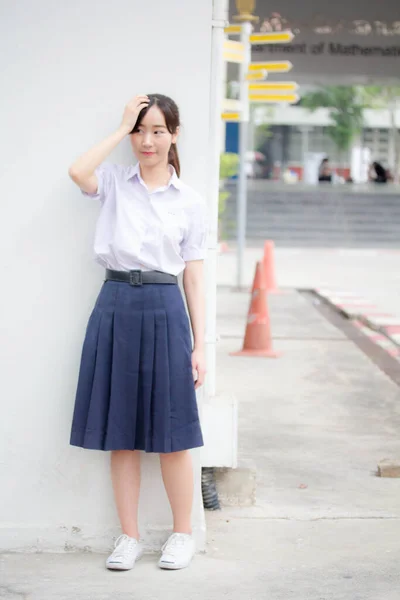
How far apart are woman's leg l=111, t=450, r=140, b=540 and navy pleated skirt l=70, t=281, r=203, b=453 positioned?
4.8 inches

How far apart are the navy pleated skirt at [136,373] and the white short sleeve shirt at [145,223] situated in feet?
0.37

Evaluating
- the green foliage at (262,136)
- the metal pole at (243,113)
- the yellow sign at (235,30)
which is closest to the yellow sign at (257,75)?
the metal pole at (243,113)

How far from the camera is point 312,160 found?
5756 cm

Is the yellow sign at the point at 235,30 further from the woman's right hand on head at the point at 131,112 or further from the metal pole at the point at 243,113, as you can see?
the woman's right hand on head at the point at 131,112

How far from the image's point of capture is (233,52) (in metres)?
12.9

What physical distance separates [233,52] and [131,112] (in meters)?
9.05

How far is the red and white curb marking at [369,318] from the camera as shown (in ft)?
37.4

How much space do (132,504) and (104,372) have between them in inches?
22.7

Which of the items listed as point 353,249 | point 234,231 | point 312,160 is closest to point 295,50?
point 353,249

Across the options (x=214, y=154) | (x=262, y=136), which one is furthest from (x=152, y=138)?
(x=262, y=136)

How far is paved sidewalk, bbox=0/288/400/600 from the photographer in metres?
4.15

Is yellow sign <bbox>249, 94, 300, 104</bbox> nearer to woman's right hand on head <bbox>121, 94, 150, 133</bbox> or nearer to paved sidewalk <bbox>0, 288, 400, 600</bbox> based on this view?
paved sidewalk <bbox>0, 288, 400, 600</bbox>

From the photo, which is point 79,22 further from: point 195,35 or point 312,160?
point 312,160

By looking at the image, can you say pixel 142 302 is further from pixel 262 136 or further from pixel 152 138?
pixel 262 136
